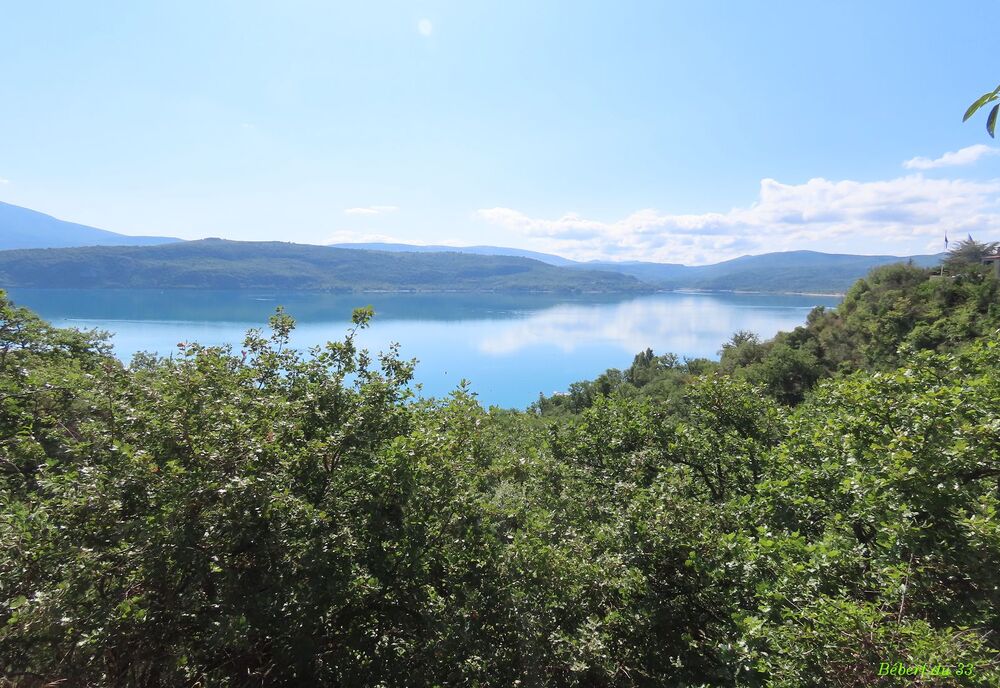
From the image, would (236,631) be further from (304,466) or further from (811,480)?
(811,480)

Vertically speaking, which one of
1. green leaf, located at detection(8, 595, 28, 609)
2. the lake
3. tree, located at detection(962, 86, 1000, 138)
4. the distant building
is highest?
the distant building

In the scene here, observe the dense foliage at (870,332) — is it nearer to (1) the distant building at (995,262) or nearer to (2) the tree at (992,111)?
(1) the distant building at (995,262)

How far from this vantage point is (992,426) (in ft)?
16.7

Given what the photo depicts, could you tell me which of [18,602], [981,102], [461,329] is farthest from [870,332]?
[461,329]

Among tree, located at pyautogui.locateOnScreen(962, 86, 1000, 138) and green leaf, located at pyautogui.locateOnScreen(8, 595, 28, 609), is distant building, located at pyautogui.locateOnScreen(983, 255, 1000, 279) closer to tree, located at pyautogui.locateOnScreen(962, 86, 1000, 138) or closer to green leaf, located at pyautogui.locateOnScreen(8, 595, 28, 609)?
tree, located at pyautogui.locateOnScreen(962, 86, 1000, 138)

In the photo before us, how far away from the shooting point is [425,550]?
4984 millimetres

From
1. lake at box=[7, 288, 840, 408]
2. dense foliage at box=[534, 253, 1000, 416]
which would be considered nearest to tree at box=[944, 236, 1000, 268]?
dense foliage at box=[534, 253, 1000, 416]

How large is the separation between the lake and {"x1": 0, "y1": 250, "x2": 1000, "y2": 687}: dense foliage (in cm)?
5711

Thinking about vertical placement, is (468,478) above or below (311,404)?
below

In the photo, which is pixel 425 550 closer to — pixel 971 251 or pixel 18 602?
pixel 18 602

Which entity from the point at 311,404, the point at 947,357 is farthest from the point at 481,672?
the point at 947,357

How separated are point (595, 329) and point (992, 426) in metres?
144

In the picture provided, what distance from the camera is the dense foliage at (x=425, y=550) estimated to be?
3.94m

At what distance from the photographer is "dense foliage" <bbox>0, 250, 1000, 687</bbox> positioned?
3941mm
